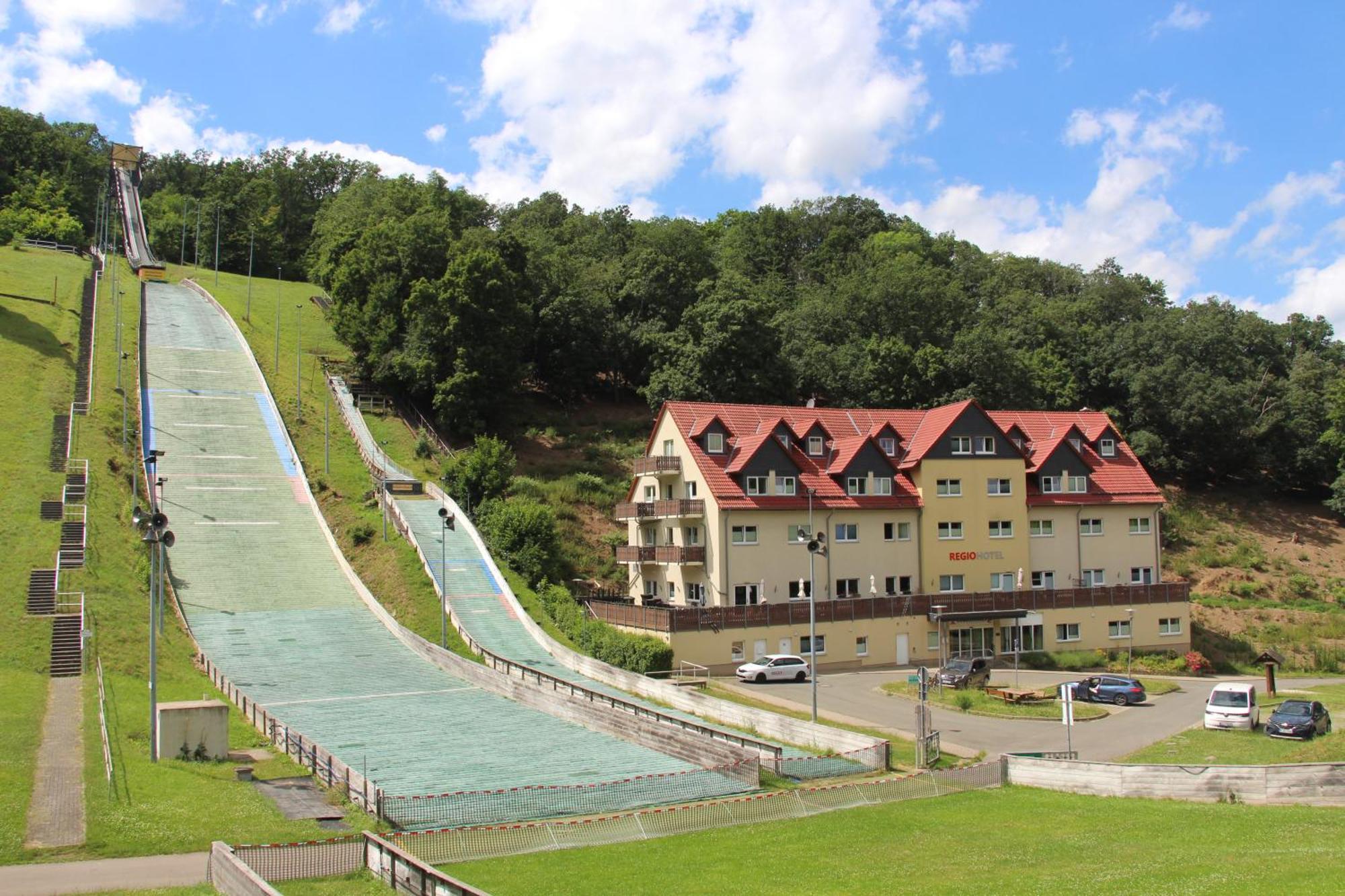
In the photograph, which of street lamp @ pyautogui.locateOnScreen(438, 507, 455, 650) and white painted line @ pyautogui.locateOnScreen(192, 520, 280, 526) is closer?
street lamp @ pyautogui.locateOnScreen(438, 507, 455, 650)

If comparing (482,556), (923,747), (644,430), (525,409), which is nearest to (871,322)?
(644,430)

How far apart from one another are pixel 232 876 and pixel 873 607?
36311 mm

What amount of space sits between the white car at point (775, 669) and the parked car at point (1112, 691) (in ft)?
33.9

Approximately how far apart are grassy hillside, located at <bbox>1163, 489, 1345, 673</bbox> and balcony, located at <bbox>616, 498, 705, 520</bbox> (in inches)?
1062

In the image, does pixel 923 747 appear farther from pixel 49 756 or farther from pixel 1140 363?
pixel 1140 363

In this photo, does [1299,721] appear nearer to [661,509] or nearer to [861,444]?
[861,444]

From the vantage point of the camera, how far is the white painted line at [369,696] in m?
37.2

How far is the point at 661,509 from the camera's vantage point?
5319 cm

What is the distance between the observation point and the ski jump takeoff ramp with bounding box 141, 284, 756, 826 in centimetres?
2716

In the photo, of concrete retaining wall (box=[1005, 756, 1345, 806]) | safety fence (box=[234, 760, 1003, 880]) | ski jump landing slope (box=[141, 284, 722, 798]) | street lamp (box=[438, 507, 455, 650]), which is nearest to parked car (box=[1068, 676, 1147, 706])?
concrete retaining wall (box=[1005, 756, 1345, 806])

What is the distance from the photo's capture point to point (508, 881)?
18.8 metres

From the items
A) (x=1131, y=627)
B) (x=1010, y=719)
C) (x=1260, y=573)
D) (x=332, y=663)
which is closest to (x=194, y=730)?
(x=332, y=663)

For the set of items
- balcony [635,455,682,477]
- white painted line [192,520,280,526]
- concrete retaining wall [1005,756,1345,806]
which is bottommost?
concrete retaining wall [1005,756,1345,806]

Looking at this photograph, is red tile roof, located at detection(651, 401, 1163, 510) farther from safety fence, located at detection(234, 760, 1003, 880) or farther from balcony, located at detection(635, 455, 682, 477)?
safety fence, located at detection(234, 760, 1003, 880)
